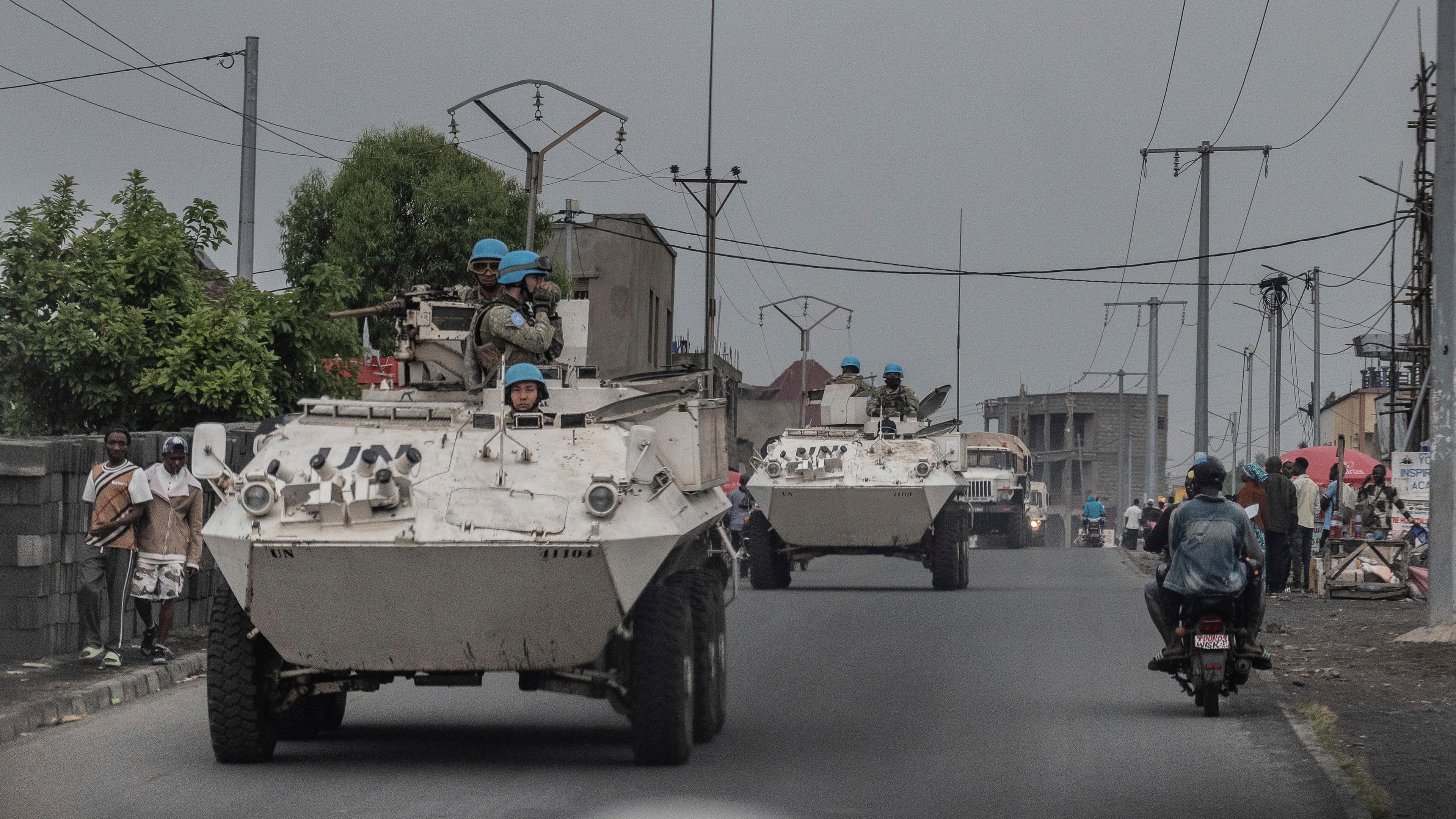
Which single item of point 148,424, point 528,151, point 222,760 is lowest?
point 222,760

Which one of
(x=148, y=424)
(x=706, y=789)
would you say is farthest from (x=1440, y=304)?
(x=148, y=424)

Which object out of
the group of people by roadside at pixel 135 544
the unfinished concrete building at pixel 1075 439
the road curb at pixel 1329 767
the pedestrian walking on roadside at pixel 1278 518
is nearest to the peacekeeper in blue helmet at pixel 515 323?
the group of people by roadside at pixel 135 544

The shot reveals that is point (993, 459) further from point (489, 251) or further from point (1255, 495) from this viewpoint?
point (489, 251)

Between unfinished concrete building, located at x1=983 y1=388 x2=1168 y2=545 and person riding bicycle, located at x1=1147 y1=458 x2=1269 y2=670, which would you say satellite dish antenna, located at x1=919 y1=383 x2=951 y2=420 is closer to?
person riding bicycle, located at x1=1147 y1=458 x2=1269 y2=670

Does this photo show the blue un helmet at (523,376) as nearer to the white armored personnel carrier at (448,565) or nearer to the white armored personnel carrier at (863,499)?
the white armored personnel carrier at (448,565)

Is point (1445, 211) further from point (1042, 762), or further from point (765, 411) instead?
point (765, 411)

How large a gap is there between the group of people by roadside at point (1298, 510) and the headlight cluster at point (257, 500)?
421 inches

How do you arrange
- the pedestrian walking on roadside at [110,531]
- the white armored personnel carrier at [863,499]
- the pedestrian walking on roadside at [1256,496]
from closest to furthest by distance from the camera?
the pedestrian walking on roadside at [110,531] → the pedestrian walking on roadside at [1256,496] → the white armored personnel carrier at [863,499]

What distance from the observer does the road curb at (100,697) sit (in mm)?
10188

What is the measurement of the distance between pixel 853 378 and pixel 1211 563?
44.3ft

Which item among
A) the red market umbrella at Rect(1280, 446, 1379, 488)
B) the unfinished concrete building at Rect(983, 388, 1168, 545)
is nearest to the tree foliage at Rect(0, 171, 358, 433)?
the red market umbrella at Rect(1280, 446, 1379, 488)

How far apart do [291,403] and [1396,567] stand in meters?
12.0

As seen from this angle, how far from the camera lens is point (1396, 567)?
2059 cm

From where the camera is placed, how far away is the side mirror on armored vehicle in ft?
27.6
